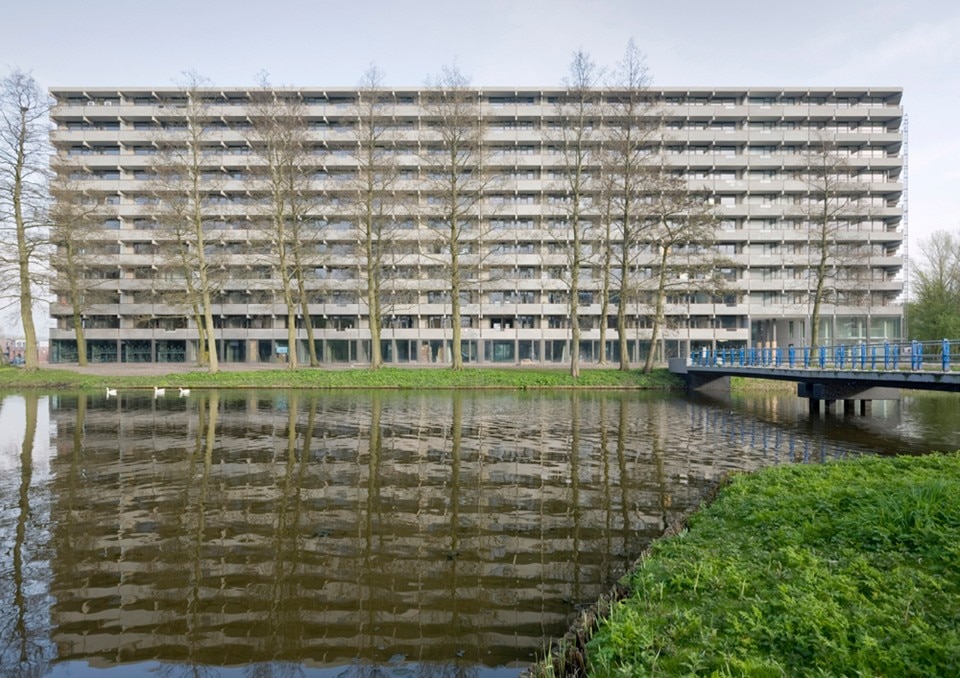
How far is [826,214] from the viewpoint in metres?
42.8

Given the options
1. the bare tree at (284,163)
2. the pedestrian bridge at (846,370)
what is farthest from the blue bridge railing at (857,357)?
the bare tree at (284,163)

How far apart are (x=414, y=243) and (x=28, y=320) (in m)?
28.5

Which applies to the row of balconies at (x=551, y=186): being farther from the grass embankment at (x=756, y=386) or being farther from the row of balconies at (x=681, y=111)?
the grass embankment at (x=756, y=386)

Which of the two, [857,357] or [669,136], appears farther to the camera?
[669,136]

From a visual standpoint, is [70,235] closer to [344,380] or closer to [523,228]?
[344,380]

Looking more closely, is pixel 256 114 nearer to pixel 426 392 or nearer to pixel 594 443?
pixel 426 392

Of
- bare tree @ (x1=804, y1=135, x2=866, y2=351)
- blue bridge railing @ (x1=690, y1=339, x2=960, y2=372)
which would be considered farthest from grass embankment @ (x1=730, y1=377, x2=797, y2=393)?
bare tree @ (x1=804, y1=135, x2=866, y2=351)

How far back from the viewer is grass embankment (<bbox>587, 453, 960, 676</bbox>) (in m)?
4.21

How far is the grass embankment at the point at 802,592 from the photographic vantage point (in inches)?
166

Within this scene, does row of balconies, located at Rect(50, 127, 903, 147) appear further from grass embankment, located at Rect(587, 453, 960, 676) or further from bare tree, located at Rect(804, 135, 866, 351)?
grass embankment, located at Rect(587, 453, 960, 676)

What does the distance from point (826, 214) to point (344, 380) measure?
3594 centimetres

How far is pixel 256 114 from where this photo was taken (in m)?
40.8

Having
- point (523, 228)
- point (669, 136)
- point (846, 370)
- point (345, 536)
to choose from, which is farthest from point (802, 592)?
point (669, 136)

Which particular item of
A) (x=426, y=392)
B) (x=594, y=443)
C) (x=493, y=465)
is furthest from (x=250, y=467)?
(x=426, y=392)
